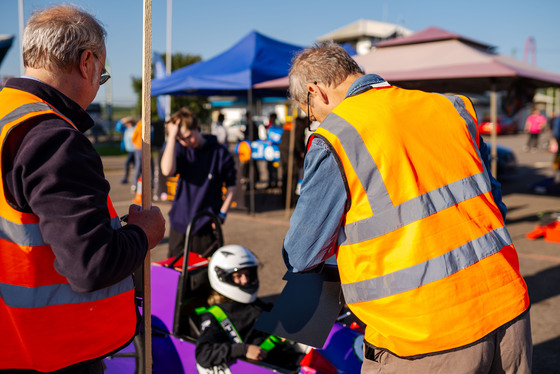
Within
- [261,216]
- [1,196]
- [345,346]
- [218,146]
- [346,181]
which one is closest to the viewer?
[1,196]

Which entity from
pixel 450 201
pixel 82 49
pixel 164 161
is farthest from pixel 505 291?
pixel 164 161

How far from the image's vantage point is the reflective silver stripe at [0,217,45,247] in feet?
4.23

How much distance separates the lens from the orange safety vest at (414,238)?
145 centimetres

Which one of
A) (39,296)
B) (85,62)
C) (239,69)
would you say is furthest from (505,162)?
(39,296)

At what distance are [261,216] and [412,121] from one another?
7599 mm

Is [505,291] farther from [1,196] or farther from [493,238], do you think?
[1,196]

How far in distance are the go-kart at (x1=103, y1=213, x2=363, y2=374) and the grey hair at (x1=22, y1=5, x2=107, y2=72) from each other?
1.40 m

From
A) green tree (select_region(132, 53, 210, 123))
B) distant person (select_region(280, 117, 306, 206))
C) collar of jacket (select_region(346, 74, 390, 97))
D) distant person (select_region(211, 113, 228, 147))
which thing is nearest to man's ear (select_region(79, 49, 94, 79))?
collar of jacket (select_region(346, 74, 390, 97))

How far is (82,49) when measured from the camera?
1.40 metres

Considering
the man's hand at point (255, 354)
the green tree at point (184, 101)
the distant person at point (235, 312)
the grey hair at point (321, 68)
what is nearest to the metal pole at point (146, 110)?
the grey hair at point (321, 68)

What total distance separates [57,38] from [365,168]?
0.96 meters

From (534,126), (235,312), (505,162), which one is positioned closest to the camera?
(235,312)

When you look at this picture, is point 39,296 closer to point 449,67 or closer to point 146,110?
point 146,110

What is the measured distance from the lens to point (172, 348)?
2.93 m
